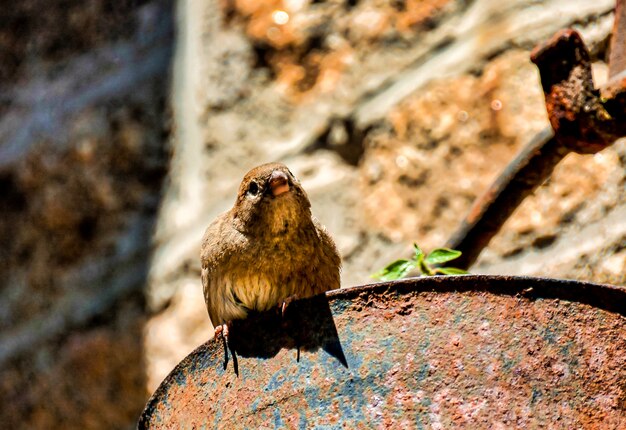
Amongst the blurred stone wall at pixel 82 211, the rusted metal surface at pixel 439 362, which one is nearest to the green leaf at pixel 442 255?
the rusted metal surface at pixel 439 362

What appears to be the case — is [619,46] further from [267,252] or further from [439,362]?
[267,252]

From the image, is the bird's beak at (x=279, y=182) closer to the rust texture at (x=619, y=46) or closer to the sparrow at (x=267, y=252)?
the sparrow at (x=267, y=252)

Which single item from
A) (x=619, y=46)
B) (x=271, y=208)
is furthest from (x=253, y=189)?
(x=619, y=46)

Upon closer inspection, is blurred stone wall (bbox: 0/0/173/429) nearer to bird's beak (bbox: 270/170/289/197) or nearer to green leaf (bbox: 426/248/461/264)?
bird's beak (bbox: 270/170/289/197)

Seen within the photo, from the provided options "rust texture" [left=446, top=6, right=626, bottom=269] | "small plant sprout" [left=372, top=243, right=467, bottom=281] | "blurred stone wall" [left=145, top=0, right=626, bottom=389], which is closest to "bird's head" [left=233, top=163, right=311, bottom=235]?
"blurred stone wall" [left=145, top=0, right=626, bottom=389]

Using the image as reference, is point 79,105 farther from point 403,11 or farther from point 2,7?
point 403,11
